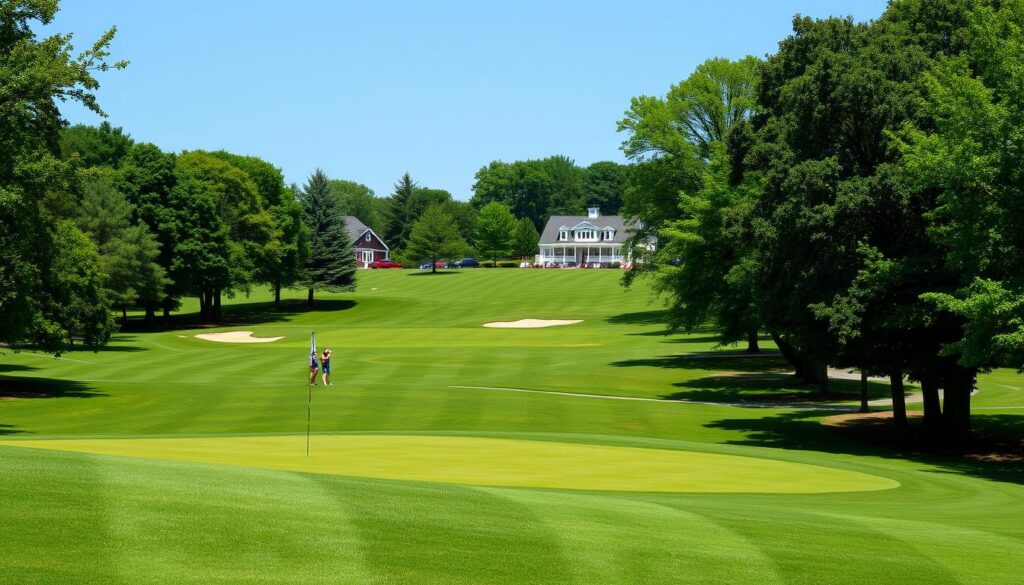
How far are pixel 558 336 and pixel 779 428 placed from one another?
4723cm

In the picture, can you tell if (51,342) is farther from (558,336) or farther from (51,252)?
(558,336)

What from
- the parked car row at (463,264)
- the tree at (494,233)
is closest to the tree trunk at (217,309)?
the parked car row at (463,264)

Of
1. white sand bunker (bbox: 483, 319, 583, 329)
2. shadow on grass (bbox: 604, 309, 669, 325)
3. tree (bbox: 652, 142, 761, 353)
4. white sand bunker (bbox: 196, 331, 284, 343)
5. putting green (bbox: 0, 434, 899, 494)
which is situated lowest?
putting green (bbox: 0, 434, 899, 494)

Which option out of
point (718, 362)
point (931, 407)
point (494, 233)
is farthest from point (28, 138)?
point (494, 233)

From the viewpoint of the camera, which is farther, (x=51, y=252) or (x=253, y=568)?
(x=51, y=252)

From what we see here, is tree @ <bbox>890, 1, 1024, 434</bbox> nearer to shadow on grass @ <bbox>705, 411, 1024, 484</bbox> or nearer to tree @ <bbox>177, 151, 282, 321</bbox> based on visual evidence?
shadow on grass @ <bbox>705, 411, 1024, 484</bbox>

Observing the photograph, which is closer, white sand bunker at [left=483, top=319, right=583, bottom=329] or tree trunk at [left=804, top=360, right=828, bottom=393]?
tree trunk at [left=804, top=360, right=828, bottom=393]

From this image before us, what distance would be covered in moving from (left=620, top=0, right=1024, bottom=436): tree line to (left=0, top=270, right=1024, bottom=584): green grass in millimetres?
3721

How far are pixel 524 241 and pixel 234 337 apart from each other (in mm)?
110682

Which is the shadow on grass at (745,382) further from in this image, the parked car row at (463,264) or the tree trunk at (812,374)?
the parked car row at (463,264)

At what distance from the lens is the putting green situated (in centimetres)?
2164

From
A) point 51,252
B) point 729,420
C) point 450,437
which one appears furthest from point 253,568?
point 51,252

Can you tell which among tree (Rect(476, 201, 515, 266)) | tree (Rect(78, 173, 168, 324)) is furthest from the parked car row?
tree (Rect(78, 173, 168, 324))

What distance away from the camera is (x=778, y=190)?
124 feet
